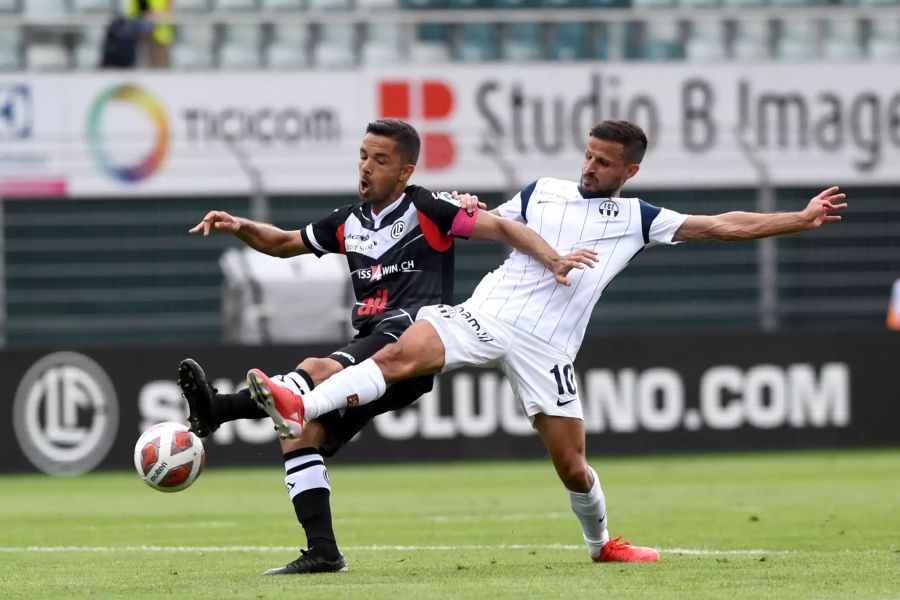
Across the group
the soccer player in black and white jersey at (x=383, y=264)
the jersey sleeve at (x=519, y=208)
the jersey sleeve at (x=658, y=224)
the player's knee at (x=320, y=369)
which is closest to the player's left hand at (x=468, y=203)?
the soccer player in black and white jersey at (x=383, y=264)

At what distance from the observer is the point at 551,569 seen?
7.66 m

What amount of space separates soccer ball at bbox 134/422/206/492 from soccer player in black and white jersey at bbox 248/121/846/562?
2.52 feet

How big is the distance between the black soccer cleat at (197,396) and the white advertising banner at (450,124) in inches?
432

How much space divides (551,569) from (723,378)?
32.7 ft

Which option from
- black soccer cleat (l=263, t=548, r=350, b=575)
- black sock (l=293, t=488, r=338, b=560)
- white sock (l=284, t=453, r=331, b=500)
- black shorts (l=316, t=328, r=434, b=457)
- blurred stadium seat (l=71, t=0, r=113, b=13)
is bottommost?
black soccer cleat (l=263, t=548, r=350, b=575)

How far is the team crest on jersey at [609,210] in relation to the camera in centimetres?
803

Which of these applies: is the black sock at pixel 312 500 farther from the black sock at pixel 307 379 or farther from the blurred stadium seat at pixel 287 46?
the blurred stadium seat at pixel 287 46

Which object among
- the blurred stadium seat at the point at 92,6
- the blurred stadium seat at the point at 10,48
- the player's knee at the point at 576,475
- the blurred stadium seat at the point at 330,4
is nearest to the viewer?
the player's knee at the point at 576,475

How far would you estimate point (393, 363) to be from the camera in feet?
24.0

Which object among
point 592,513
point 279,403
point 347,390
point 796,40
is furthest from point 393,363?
point 796,40

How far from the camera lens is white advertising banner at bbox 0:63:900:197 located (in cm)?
1834

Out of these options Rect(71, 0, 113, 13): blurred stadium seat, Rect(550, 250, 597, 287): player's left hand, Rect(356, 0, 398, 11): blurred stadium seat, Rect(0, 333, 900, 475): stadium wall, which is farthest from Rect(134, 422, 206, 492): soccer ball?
Rect(71, 0, 113, 13): blurred stadium seat

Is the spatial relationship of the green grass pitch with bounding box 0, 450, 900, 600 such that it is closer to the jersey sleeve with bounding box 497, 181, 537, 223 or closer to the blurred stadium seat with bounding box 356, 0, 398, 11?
the jersey sleeve with bounding box 497, 181, 537, 223

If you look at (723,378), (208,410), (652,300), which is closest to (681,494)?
(723,378)
